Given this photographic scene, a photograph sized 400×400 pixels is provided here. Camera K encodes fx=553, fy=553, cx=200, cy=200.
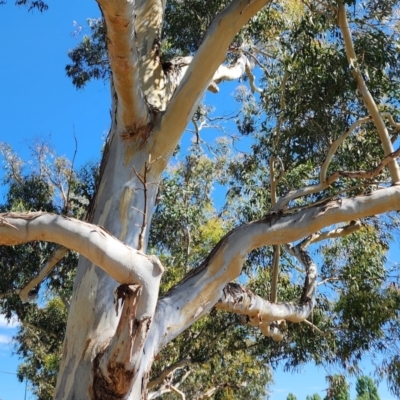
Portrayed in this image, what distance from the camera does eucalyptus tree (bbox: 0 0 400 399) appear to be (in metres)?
2.23

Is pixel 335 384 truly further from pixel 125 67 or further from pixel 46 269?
pixel 125 67

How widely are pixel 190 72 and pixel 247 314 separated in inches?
65.7

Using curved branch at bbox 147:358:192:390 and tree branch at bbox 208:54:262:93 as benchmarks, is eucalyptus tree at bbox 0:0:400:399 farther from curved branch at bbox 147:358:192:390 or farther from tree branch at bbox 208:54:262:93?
curved branch at bbox 147:358:192:390

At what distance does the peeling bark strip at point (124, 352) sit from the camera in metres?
2.10

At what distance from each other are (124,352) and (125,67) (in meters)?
1.73

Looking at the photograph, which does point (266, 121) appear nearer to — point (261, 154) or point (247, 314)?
point (261, 154)

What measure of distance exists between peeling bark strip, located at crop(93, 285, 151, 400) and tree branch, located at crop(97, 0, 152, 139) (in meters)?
1.50

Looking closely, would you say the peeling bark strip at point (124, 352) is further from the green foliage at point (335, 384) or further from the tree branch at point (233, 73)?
the green foliage at point (335, 384)

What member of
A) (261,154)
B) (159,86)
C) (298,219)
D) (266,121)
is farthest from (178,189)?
(298,219)

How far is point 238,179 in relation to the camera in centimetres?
830

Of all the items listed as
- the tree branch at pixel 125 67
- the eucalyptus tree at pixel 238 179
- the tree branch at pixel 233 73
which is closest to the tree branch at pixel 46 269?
the eucalyptus tree at pixel 238 179

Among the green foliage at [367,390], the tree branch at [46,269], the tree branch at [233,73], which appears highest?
the green foliage at [367,390]

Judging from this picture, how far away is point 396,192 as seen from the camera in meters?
3.01

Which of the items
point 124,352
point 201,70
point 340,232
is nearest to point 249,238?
point 124,352
